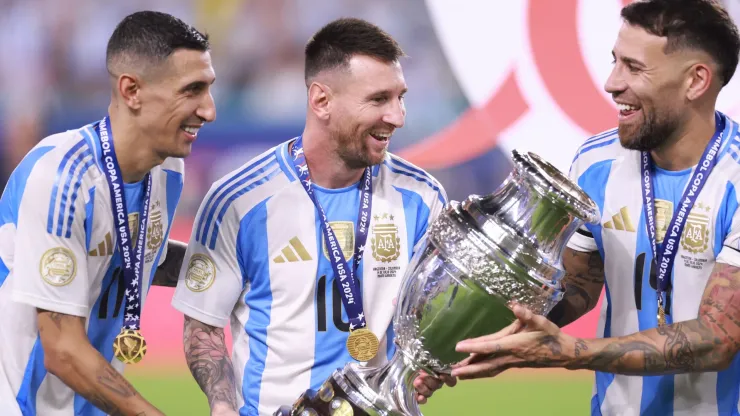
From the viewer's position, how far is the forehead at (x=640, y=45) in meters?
2.87

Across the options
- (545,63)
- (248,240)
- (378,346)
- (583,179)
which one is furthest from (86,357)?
(545,63)

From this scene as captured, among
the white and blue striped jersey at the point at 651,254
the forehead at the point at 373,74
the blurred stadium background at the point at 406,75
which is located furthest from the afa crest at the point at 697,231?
the blurred stadium background at the point at 406,75

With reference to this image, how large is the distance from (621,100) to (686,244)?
469 mm

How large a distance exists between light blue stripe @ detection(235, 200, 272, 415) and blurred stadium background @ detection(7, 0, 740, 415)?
8.77 ft

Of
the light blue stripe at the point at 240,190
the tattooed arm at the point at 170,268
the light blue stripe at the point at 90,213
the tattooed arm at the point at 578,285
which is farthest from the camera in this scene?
the tattooed arm at the point at 170,268

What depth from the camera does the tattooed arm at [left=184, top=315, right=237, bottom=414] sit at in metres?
2.78

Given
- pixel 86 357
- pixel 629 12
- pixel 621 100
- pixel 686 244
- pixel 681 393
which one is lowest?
pixel 681 393

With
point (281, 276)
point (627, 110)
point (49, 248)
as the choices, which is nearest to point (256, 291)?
point (281, 276)

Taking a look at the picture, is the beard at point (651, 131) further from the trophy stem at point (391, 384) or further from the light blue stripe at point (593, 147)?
the trophy stem at point (391, 384)

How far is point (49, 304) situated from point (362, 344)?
34.8 inches

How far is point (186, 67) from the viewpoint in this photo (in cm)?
290

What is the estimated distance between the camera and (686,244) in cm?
283

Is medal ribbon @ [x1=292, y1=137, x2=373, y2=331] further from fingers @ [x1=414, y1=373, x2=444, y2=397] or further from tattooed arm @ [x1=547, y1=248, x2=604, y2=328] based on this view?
tattooed arm @ [x1=547, y1=248, x2=604, y2=328]

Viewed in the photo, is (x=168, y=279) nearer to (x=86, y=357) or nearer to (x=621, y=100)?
(x=86, y=357)
